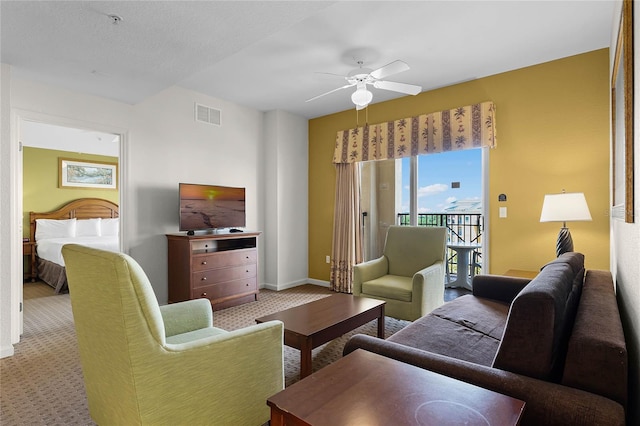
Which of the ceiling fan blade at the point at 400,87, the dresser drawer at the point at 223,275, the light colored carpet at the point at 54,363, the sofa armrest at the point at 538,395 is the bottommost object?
the light colored carpet at the point at 54,363

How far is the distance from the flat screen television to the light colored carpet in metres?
1.06

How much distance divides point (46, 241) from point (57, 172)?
5.48 ft

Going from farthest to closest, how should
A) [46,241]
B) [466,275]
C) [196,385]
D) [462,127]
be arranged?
[46,241] → [466,275] → [462,127] → [196,385]

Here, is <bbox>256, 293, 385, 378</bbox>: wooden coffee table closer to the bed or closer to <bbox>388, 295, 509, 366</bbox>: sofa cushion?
<bbox>388, 295, 509, 366</bbox>: sofa cushion

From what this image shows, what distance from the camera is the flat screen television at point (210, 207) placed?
399cm

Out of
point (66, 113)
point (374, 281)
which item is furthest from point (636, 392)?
point (66, 113)

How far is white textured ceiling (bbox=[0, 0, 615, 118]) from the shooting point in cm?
210

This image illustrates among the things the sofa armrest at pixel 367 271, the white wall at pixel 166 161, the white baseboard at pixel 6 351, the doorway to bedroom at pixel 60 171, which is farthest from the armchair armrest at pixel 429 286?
the doorway to bedroom at pixel 60 171

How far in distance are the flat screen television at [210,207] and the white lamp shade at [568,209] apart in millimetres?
3446

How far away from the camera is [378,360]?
3.76 ft

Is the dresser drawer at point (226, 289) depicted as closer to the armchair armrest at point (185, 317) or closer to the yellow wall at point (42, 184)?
the armchair armrest at point (185, 317)

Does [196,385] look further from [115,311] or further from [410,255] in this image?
[410,255]

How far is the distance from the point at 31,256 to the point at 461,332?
684cm

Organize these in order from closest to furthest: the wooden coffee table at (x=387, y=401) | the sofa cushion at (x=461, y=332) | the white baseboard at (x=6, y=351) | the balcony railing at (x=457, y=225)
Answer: the wooden coffee table at (x=387, y=401) → the sofa cushion at (x=461, y=332) → the white baseboard at (x=6, y=351) → the balcony railing at (x=457, y=225)
